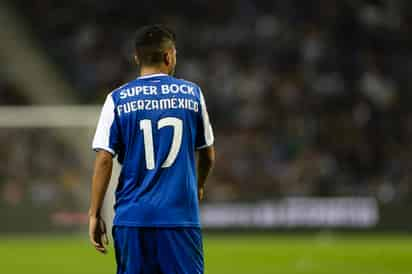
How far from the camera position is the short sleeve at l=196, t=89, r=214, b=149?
580 centimetres

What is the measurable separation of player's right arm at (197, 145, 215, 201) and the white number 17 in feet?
0.91

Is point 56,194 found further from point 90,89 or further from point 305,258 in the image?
point 305,258

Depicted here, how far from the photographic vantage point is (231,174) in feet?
61.9

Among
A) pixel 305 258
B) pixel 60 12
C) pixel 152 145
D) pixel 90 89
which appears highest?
pixel 60 12

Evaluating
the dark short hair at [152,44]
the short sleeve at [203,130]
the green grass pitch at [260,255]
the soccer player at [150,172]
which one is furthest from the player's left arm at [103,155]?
the green grass pitch at [260,255]

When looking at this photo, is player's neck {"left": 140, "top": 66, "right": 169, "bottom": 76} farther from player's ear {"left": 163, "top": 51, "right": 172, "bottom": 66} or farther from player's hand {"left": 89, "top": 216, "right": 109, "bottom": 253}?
player's hand {"left": 89, "top": 216, "right": 109, "bottom": 253}

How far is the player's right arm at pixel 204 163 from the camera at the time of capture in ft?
19.5

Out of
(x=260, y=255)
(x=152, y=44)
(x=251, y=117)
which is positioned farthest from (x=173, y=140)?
(x=251, y=117)

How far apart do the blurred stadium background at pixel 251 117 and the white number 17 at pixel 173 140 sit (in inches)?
355

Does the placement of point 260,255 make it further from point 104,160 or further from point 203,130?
point 104,160

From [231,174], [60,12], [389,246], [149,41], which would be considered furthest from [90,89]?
[149,41]

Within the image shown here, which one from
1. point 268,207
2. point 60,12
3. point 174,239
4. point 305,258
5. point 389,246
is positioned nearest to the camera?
point 174,239

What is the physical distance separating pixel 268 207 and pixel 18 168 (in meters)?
4.00

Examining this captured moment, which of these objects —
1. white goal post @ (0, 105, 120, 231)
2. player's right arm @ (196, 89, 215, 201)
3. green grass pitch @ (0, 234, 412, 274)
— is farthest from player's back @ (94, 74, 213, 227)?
white goal post @ (0, 105, 120, 231)
